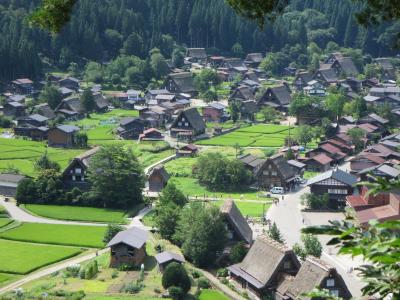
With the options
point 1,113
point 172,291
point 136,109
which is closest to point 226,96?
point 136,109

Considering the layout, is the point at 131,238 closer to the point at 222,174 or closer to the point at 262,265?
the point at 262,265

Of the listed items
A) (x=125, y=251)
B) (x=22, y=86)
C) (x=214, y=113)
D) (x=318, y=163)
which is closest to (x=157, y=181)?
(x=318, y=163)

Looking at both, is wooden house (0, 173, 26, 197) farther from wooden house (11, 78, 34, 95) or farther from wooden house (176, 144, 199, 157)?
Answer: wooden house (11, 78, 34, 95)

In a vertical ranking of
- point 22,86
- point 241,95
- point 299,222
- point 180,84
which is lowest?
point 299,222

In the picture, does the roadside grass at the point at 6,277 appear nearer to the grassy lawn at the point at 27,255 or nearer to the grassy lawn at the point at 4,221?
the grassy lawn at the point at 27,255

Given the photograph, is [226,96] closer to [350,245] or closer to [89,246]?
[89,246]

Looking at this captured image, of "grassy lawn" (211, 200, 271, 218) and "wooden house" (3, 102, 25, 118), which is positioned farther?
"wooden house" (3, 102, 25, 118)

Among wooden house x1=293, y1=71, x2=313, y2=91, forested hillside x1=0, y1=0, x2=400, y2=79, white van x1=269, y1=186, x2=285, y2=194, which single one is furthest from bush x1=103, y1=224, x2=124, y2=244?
wooden house x1=293, y1=71, x2=313, y2=91

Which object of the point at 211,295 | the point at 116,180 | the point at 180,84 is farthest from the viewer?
the point at 180,84
